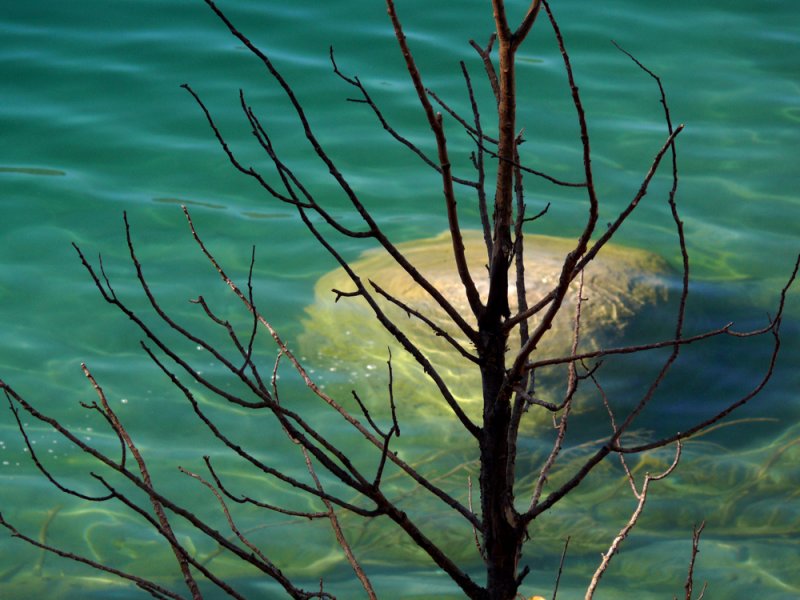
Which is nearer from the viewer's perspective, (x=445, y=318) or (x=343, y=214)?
(x=445, y=318)

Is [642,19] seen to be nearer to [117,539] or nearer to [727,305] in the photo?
[727,305]

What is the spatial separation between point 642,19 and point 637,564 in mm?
7142

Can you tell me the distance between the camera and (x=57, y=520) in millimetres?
4762

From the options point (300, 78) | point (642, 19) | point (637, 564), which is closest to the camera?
point (637, 564)

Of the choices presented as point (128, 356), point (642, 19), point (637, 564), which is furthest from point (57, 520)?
point (642, 19)

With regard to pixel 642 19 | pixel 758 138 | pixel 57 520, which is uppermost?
pixel 642 19

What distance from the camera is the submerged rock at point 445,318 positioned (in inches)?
209

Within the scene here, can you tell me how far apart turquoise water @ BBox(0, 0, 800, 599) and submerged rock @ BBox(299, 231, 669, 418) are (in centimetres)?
25

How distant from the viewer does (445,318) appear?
5.67m

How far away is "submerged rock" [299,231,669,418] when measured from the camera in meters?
5.30

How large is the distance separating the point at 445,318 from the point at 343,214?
Answer: 1971 millimetres

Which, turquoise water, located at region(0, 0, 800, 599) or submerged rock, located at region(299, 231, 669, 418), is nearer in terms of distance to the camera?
turquoise water, located at region(0, 0, 800, 599)

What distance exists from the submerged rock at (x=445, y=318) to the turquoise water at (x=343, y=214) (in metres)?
0.25

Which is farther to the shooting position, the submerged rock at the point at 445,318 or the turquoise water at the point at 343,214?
the submerged rock at the point at 445,318
